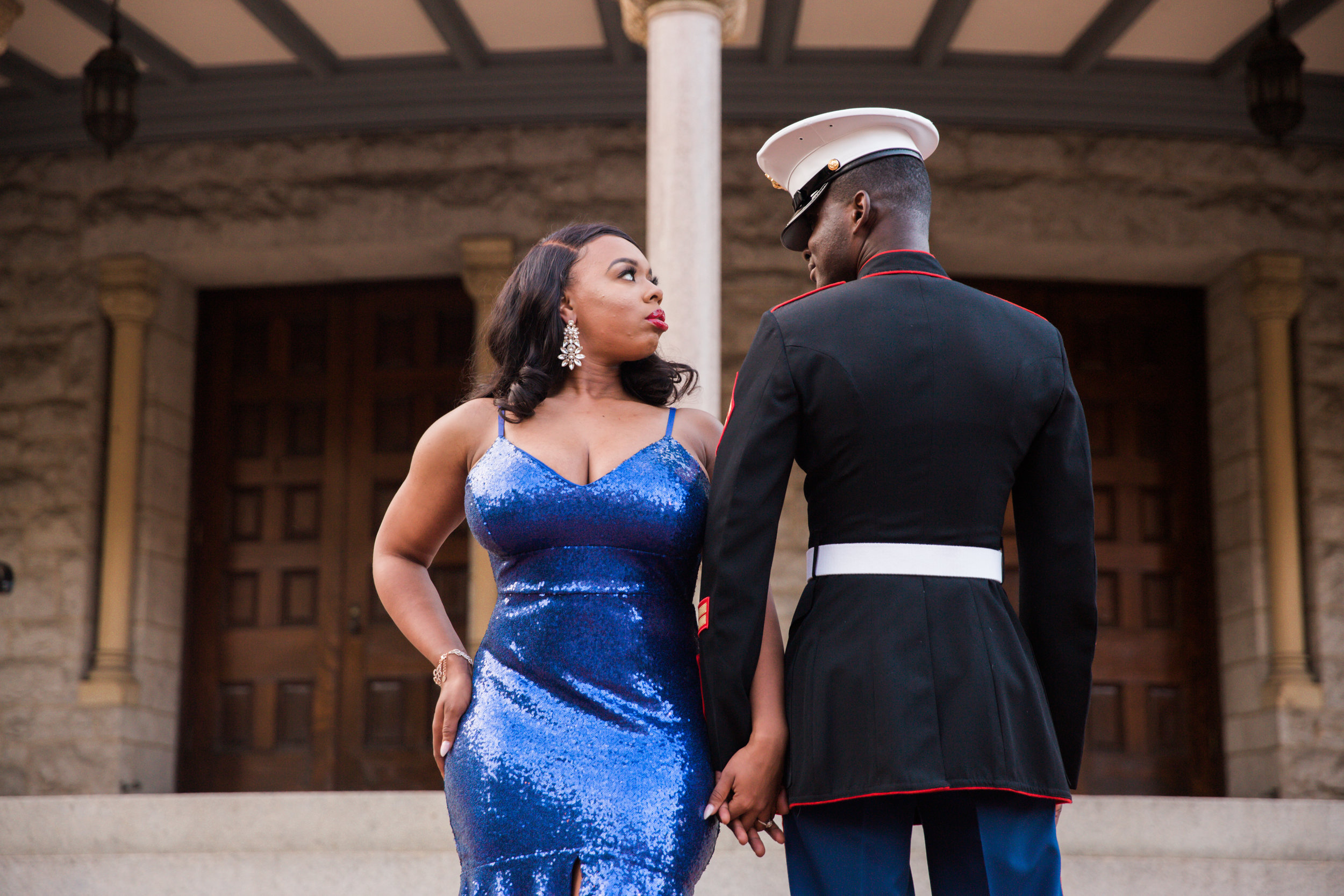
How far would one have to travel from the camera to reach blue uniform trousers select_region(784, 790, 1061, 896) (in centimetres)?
176

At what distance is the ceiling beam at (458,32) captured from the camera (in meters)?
6.09

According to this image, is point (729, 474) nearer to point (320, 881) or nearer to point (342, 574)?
point (320, 881)

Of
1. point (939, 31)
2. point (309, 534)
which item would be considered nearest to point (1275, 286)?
point (939, 31)

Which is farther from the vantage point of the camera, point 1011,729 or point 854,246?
point 854,246

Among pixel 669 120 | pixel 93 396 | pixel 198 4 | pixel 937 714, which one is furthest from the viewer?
pixel 93 396

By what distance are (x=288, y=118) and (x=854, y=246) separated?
5505 millimetres

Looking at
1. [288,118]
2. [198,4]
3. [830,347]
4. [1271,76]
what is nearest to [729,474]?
[830,347]

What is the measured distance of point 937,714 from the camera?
70.4 inches

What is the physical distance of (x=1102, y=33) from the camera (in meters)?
6.30

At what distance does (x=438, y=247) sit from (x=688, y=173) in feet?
8.50

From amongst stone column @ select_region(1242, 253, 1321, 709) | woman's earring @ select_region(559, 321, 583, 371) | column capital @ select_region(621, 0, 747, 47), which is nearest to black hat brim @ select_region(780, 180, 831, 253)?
woman's earring @ select_region(559, 321, 583, 371)

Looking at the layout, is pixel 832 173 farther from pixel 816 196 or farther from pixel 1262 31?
pixel 1262 31

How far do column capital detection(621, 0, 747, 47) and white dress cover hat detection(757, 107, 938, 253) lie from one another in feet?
9.32

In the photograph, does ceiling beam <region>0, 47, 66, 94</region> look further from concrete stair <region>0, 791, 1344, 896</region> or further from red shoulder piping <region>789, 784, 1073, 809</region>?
red shoulder piping <region>789, 784, 1073, 809</region>
